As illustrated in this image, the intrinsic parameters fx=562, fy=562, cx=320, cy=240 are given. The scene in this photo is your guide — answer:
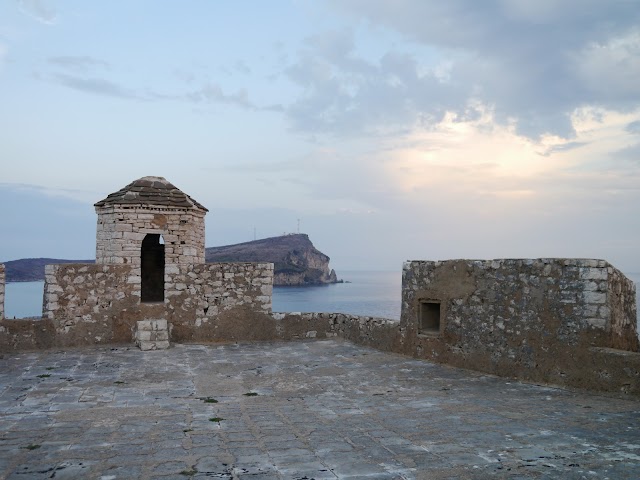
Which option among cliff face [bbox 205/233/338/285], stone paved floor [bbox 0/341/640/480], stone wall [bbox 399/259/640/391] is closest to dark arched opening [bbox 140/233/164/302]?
stone paved floor [bbox 0/341/640/480]

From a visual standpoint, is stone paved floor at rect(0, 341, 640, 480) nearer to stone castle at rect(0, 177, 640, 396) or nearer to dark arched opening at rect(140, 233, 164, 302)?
stone castle at rect(0, 177, 640, 396)

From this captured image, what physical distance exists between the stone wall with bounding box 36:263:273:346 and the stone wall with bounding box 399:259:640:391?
14.1ft

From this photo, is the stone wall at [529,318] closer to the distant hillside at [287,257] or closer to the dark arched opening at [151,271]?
the dark arched opening at [151,271]

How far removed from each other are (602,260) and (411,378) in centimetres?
329

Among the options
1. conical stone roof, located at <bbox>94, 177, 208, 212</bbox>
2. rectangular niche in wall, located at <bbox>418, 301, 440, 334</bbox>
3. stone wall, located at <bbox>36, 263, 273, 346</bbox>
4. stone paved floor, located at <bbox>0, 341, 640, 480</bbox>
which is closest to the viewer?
stone paved floor, located at <bbox>0, 341, 640, 480</bbox>

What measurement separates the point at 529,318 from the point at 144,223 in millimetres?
8472

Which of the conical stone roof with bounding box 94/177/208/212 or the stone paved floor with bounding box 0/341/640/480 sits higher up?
the conical stone roof with bounding box 94/177/208/212

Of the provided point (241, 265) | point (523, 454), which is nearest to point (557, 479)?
point (523, 454)

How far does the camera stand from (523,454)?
200 inches

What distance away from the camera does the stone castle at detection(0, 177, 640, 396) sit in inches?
312

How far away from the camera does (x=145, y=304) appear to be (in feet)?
41.4

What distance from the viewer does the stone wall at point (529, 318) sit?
7773 mm

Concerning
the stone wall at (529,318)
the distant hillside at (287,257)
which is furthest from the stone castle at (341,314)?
the distant hillside at (287,257)

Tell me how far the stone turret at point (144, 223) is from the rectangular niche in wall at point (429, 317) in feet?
18.2
